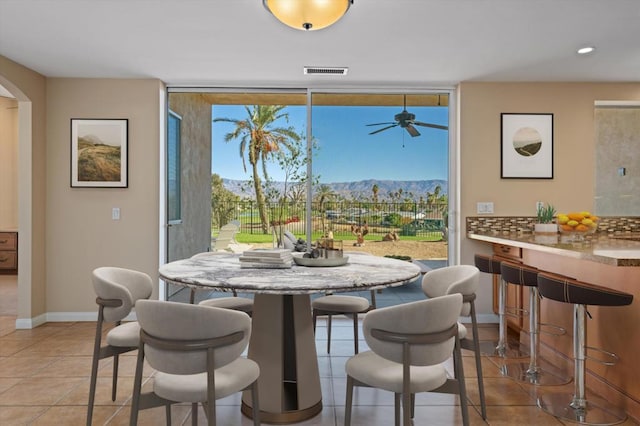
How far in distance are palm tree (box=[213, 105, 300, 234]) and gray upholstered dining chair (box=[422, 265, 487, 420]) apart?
2.76 m

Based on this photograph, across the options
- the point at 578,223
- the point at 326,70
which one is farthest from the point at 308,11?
the point at 578,223

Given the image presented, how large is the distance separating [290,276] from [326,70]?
2600 mm

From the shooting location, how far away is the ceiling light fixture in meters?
2.31

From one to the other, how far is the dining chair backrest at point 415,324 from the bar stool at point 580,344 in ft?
3.29

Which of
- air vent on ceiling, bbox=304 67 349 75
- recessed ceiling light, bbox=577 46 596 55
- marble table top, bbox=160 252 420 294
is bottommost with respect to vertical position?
marble table top, bbox=160 252 420 294

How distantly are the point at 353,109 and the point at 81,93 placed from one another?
2.76 m

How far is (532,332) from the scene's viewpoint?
318 cm

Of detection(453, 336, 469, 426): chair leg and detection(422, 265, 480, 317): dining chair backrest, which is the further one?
detection(422, 265, 480, 317): dining chair backrest

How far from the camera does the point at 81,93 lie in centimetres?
467

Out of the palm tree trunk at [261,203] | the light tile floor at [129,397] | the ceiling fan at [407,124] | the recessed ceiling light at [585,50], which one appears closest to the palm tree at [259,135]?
the palm tree trunk at [261,203]

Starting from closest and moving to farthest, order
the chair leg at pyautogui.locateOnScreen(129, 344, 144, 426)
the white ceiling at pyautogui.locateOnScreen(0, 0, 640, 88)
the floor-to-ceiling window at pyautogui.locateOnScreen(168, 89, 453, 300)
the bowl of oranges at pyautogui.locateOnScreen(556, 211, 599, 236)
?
the chair leg at pyautogui.locateOnScreen(129, 344, 144, 426) → the white ceiling at pyautogui.locateOnScreen(0, 0, 640, 88) → the bowl of oranges at pyautogui.locateOnScreen(556, 211, 599, 236) → the floor-to-ceiling window at pyautogui.locateOnScreen(168, 89, 453, 300)

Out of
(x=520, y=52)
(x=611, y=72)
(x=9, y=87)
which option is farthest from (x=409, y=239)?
(x=9, y=87)

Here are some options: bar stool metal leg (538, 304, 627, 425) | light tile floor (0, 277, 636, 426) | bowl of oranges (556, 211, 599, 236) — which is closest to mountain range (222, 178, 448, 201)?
bowl of oranges (556, 211, 599, 236)

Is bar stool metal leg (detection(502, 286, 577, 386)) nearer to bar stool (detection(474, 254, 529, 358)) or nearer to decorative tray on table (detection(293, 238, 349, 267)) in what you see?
bar stool (detection(474, 254, 529, 358))
